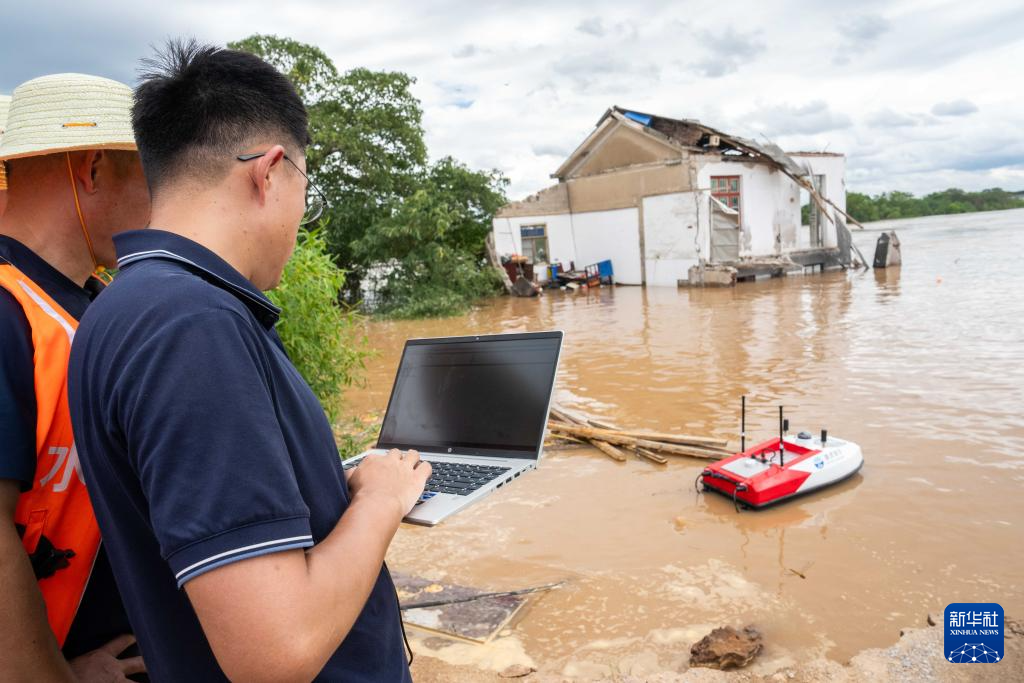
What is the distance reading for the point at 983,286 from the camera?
19438mm

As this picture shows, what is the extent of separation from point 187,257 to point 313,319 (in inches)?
233

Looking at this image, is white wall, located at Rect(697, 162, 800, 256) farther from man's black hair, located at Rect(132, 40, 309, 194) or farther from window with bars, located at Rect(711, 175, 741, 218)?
man's black hair, located at Rect(132, 40, 309, 194)

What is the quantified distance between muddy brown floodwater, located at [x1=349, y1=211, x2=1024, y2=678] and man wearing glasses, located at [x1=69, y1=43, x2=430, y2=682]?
2911 millimetres

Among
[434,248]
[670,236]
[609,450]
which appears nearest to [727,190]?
[670,236]

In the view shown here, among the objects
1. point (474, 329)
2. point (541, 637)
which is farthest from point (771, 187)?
point (541, 637)

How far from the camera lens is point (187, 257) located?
1.17 metres

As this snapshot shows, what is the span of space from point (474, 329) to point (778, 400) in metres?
9.34

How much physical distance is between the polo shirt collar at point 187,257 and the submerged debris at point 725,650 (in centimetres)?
348

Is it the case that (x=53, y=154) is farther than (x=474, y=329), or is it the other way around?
(x=474, y=329)

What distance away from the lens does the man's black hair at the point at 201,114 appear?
4.08 feet

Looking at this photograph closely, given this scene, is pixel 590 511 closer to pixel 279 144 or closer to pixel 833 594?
pixel 833 594

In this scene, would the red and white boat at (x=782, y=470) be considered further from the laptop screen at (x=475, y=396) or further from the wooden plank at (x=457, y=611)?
the laptop screen at (x=475, y=396)

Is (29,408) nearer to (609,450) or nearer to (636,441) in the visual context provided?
(609,450)

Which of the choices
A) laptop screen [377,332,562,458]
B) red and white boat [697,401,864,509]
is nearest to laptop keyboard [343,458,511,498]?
laptop screen [377,332,562,458]
